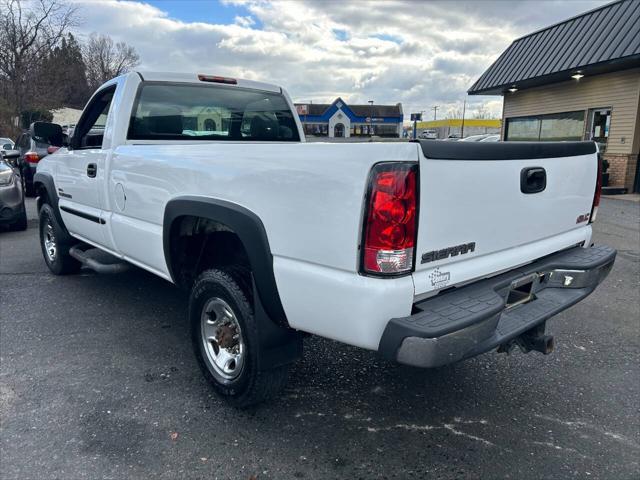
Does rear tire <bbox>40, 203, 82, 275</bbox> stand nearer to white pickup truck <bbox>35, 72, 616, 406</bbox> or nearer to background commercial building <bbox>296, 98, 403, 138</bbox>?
white pickup truck <bbox>35, 72, 616, 406</bbox>

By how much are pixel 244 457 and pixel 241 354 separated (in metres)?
0.55

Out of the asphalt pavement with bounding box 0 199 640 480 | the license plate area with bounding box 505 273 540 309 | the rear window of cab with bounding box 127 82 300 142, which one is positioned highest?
the rear window of cab with bounding box 127 82 300 142

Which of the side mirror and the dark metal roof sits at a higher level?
the dark metal roof

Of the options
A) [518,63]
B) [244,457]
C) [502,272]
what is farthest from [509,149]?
[518,63]

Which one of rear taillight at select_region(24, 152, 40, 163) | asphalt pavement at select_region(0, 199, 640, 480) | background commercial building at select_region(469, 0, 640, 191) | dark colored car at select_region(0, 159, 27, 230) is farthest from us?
background commercial building at select_region(469, 0, 640, 191)

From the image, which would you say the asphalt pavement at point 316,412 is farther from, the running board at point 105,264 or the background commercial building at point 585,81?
the background commercial building at point 585,81

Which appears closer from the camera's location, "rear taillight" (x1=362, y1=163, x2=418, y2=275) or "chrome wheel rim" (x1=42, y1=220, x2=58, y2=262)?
"rear taillight" (x1=362, y1=163, x2=418, y2=275)

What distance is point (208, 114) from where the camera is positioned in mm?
4266

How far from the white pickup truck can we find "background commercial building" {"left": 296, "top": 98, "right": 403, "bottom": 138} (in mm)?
35295

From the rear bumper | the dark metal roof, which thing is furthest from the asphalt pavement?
the dark metal roof

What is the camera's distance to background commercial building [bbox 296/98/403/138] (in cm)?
4869

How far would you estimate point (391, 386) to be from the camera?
3.27 m

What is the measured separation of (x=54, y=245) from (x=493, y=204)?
4973mm

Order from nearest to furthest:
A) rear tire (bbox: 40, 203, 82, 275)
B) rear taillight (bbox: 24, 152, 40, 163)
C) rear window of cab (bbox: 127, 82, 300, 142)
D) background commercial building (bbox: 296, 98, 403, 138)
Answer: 1. rear window of cab (bbox: 127, 82, 300, 142)
2. rear tire (bbox: 40, 203, 82, 275)
3. rear taillight (bbox: 24, 152, 40, 163)
4. background commercial building (bbox: 296, 98, 403, 138)
